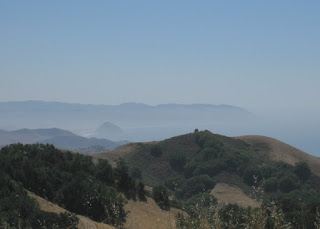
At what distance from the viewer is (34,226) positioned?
17344 millimetres

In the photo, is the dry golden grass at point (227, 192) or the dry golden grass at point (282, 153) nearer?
the dry golden grass at point (227, 192)

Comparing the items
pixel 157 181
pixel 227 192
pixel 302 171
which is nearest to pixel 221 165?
pixel 227 192

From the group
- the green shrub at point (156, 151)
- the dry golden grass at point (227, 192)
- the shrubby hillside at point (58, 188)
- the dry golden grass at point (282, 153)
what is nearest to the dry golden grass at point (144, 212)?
the shrubby hillside at point (58, 188)

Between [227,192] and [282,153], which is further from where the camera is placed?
[282,153]

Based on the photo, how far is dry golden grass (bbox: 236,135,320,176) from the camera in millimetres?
86375

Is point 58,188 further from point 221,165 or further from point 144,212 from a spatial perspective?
point 221,165

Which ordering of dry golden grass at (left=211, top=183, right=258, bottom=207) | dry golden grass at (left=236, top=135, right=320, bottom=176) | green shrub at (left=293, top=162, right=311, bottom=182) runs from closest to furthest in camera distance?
1. dry golden grass at (left=211, top=183, right=258, bottom=207)
2. green shrub at (left=293, top=162, right=311, bottom=182)
3. dry golden grass at (left=236, top=135, right=320, bottom=176)

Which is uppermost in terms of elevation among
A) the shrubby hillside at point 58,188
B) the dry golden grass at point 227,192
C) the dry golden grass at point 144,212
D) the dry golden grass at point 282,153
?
the dry golden grass at point 282,153

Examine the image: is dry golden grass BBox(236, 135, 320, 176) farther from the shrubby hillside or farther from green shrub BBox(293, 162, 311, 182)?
the shrubby hillside

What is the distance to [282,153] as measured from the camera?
90.4 meters

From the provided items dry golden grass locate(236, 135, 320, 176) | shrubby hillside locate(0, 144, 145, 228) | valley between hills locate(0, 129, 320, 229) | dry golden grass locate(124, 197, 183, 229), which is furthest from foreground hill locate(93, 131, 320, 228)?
dry golden grass locate(124, 197, 183, 229)

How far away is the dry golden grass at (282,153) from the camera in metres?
86.4

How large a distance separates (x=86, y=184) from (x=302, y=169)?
62.4 meters

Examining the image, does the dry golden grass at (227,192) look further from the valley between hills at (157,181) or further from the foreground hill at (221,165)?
the valley between hills at (157,181)
